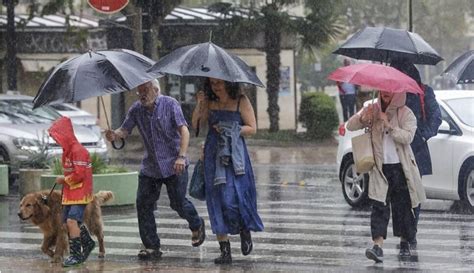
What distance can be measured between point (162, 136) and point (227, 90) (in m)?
0.74

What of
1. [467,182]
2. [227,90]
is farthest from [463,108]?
[227,90]

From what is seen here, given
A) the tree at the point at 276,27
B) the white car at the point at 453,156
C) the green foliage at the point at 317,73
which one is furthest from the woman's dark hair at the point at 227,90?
the green foliage at the point at 317,73

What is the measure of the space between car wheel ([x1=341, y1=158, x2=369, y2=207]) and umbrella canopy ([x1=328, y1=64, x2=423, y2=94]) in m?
4.99

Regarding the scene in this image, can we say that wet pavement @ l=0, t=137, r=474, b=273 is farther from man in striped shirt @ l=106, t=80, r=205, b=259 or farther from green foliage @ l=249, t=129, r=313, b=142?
green foliage @ l=249, t=129, r=313, b=142

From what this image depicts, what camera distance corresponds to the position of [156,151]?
38.8ft

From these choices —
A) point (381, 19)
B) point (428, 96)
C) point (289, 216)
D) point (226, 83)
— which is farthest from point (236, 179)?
point (381, 19)

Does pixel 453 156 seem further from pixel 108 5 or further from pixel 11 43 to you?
pixel 11 43

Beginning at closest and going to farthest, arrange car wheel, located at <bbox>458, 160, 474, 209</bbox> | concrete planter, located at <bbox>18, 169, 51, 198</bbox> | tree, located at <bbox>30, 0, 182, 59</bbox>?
car wheel, located at <bbox>458, 160, 474, 209</bbox>, concrete planter, located at <bbox>18, 169, 51, 198</bbox>, tree, located at <bbox>30, 0, 182, 59</bbox>

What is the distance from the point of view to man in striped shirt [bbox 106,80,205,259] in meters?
11.8

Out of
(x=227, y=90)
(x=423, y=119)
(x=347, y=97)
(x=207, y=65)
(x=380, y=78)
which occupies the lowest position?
(x=347, y=97)

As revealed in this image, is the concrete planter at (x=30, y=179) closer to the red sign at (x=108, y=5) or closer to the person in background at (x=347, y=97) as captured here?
the red sign at (x=108, y=5)

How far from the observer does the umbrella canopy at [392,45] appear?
12.7 meters

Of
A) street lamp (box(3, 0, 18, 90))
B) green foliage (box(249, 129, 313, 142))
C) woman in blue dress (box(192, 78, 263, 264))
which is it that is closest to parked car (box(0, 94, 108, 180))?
woman in blue dress (box(192, 78, 263, 264))

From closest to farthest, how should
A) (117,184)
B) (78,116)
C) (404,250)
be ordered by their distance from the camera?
(404,250), (117,184), (78,116)
